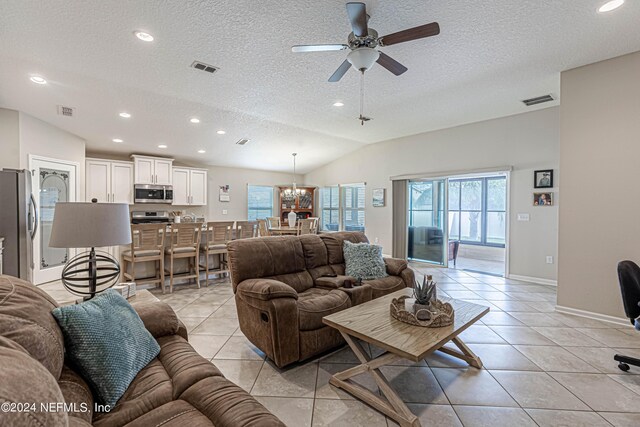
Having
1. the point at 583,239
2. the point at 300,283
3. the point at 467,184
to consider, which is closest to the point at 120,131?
the point at 300,283

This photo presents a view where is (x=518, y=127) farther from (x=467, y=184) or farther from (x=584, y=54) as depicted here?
(x=467, y=184)

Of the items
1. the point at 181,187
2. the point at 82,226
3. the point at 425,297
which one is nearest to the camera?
the point at 82,226

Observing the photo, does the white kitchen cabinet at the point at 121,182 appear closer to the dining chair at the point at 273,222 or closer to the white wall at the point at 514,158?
the dining chair at the point at 273,222

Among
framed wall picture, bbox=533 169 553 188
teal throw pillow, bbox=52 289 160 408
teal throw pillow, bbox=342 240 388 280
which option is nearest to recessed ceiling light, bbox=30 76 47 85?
teal throw pillow, bbox=52 289 160 408

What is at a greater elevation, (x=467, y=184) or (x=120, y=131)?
(x=120, y=131)

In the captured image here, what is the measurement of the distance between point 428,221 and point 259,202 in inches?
190

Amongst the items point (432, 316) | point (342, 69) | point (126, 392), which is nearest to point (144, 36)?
point (342, 69)

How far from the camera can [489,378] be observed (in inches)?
84.9

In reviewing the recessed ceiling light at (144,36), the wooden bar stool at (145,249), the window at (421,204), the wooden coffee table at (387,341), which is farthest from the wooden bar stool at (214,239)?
the window at (421,204)

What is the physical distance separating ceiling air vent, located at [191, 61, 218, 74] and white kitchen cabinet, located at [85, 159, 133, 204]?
151 inches

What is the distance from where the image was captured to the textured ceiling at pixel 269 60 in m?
2.41

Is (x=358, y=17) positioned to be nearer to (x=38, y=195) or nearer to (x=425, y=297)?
(x=425, y=297)

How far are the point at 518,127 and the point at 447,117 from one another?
3.83 feet

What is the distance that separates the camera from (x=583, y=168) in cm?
334
